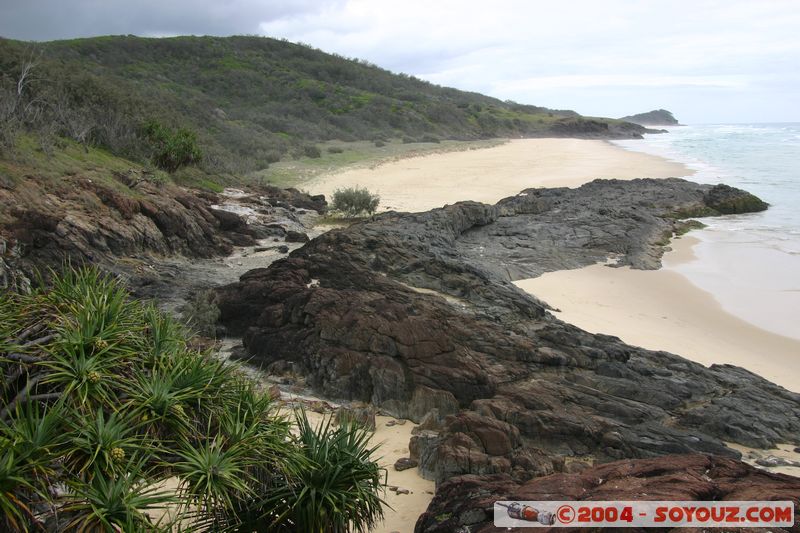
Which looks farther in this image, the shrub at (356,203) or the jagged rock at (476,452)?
the shrub at (356,203)

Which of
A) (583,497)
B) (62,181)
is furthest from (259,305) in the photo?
(583,497)

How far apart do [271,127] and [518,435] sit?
40869 millimetres

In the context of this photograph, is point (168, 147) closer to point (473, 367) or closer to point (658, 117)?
point (473, 367)

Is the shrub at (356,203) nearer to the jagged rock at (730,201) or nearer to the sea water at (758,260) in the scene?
the sea water at (758,260)

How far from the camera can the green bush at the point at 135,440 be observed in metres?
3.65

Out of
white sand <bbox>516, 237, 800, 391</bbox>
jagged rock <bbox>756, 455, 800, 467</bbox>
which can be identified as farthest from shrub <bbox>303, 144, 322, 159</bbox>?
jagged rock <bbox>756, 455, 800, 467</bbox>

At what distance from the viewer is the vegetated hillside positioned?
19656 millimetres

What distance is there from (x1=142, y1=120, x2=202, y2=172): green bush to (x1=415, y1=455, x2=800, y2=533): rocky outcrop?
17.3 m

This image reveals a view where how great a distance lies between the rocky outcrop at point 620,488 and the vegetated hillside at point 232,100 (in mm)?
13182

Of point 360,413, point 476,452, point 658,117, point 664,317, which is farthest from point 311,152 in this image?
point 658,117

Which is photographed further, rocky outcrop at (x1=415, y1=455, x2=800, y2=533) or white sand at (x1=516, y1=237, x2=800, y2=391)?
white sand at (x1=516, y1=237, x2=800, y2=391)

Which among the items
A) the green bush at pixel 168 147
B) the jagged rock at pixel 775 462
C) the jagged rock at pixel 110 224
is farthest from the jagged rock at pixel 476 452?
the green bush at pixel 168 147

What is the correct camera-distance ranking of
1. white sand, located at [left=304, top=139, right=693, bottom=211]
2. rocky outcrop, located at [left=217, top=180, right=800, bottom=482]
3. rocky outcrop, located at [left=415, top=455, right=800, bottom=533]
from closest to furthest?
rocky outcrop, located at [left=415, top=455, right=800, bottom=533], rocky outcrop, located at [left=217, top=180, right=800, bottom=482], white sand, located at [left=304, top=139, right=693, bottom=211]

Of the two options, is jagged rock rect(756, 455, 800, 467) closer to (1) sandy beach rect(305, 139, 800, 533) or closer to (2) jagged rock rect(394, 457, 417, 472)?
(1) sandy beach rect(305, 139, 800, 533)
